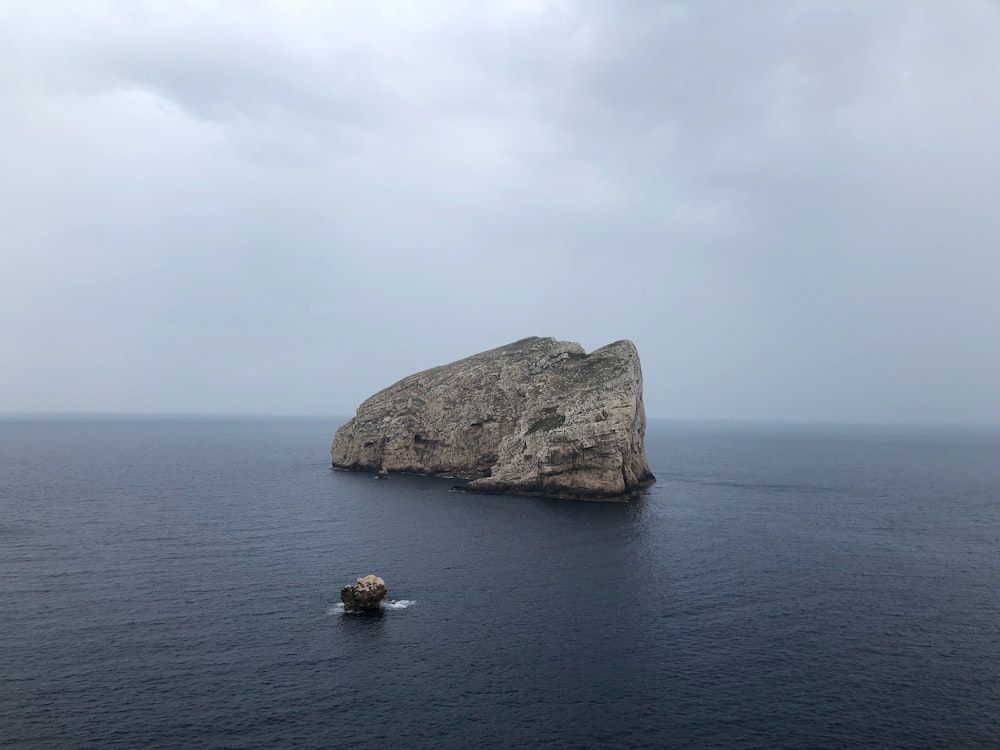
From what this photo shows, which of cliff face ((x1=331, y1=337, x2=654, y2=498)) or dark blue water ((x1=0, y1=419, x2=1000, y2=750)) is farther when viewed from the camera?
cliff face ((x1=331, y1=337, x2=654, y2=498))

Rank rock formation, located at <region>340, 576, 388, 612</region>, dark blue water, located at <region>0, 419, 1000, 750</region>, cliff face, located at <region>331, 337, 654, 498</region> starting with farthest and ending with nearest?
cliff face, located at <region>331, 337, 654, 498</region>
rock formation, located at <region>340, 576, 388, 612</region>
dark blue water, located at <region>0, 419, 1000, 750</region>

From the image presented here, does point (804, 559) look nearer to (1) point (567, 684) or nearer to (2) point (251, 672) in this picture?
(1) point (567, 684)

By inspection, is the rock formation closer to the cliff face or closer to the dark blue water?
the dark blue water

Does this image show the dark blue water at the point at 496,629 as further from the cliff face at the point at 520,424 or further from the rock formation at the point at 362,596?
the cliff face at the point at 520,424

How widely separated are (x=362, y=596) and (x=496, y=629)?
13.2 m

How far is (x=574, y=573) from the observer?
235ft

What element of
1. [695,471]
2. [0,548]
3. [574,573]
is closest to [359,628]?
[574,573]

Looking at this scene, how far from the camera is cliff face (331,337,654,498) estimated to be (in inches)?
4697

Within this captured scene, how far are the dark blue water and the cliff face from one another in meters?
15.7

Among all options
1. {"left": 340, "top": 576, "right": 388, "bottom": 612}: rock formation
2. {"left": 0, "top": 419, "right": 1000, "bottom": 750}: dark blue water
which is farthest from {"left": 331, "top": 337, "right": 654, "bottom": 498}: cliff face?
{"left": 340, "top": 576, "right": 388, "bottom": 612}: rock formation

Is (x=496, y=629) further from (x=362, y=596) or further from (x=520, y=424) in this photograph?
(x=520, y=424)

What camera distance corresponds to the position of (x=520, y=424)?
132625 millimetres

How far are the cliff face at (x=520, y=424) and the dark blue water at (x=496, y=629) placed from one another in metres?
15.7

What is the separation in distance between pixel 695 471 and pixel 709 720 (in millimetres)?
141483
